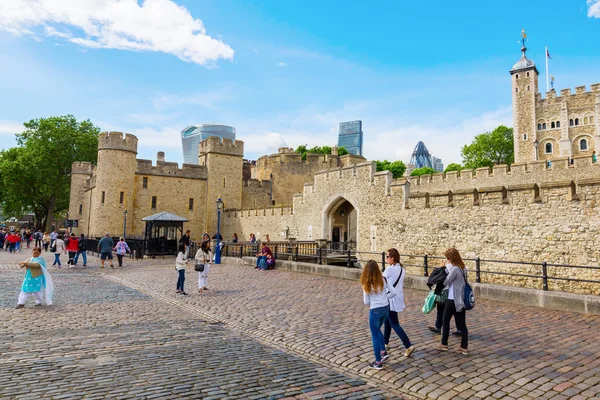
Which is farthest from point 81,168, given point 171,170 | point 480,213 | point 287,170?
point 480,213

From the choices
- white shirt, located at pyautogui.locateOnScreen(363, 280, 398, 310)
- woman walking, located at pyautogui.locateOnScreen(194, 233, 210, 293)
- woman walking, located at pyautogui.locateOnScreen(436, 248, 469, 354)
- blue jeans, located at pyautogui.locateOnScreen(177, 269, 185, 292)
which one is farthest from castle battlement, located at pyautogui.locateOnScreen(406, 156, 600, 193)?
white shirt, located at pyautogui.locateOnScreen(363, 280, 398, 310)

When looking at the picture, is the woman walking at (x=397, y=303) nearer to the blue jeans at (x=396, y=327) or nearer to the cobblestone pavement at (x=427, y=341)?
the blue jeans at (x=396, y=327)

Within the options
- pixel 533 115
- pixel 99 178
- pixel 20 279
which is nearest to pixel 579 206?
pixel 20 279

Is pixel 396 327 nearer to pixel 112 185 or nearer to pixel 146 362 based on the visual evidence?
pixel 146 362

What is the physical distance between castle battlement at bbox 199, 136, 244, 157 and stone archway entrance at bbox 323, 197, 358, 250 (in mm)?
14624

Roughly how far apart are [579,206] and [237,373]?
479 inches

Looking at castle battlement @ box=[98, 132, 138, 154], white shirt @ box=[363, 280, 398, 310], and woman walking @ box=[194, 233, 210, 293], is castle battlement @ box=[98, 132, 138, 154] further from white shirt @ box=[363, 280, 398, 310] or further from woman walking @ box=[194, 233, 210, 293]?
white shirt @ box=[363, 280, 398, 310]

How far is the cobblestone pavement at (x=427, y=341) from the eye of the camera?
4496 millimetres

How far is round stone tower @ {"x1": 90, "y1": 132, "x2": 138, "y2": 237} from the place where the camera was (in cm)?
3158

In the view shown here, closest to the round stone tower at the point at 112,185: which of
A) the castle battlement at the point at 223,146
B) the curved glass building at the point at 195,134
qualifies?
the castle battlement at the point at 223,146

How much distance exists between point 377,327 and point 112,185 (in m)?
31.1

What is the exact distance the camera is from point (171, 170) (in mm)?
34625

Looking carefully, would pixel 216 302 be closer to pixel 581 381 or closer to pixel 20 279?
pixel 581 381

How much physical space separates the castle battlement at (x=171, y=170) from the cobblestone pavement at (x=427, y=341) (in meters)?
24.6
